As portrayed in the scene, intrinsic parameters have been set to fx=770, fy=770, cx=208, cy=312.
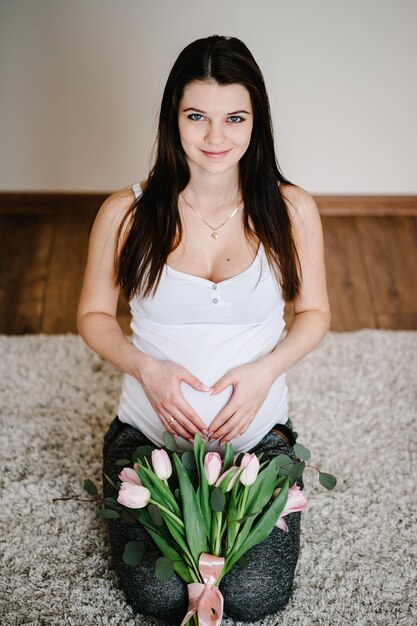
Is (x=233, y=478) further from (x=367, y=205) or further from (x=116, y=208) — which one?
(x=367, y=205)

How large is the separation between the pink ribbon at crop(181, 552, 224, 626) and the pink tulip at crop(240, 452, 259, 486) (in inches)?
7.0

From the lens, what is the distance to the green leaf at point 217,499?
4.59 feet

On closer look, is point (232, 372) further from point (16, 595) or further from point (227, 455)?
point (16, 595)

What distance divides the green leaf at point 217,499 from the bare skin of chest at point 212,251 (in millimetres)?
479

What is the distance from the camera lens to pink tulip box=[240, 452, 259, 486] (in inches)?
54.6

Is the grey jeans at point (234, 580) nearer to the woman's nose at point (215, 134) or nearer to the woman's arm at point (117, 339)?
the woman's arm at point (117, 339)

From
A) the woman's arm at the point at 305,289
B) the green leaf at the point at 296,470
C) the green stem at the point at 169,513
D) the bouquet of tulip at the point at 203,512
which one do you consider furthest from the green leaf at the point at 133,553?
the woman's arm at the point at 305,289

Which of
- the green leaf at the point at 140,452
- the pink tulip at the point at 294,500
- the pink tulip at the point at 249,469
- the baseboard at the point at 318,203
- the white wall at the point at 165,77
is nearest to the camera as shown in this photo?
the pink tulip at the point at 249,469

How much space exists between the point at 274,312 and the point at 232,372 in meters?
0.19

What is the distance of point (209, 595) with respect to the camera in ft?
4.85

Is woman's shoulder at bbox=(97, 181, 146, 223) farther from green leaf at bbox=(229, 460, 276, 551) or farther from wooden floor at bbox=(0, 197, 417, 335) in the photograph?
wooden floor at bbox=(0, 197, 417, 335)

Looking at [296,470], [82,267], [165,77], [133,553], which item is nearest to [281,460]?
[296,470]

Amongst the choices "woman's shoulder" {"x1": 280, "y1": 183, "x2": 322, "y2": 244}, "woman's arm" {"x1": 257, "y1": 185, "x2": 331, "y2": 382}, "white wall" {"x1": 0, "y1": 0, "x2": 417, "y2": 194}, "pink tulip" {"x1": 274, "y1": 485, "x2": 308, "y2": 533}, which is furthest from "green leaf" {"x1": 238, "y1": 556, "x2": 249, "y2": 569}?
"white wall" {"x1": 0, "y1": 0, "x2": 417, "y2": 194}

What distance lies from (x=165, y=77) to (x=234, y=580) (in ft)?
6.06
